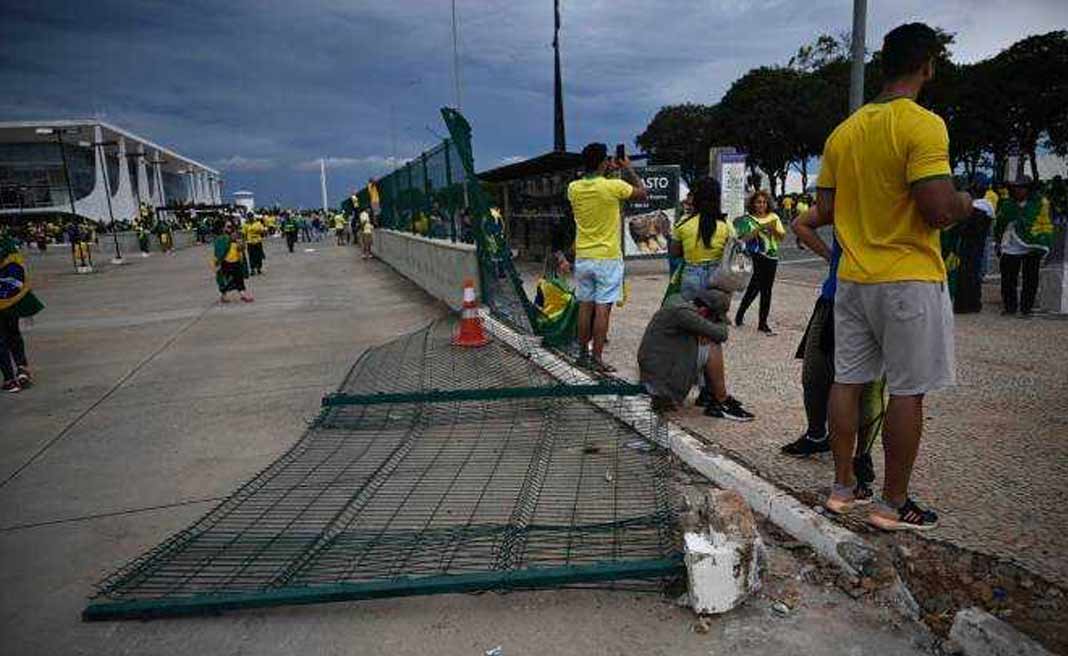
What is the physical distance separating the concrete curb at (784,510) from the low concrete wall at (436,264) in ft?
16.1

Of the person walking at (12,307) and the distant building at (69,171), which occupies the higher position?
the distant building at (69,171)

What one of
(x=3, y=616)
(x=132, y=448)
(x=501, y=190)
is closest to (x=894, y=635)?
(x=3, y=616)

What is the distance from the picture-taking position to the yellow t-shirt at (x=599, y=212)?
5.46 meters

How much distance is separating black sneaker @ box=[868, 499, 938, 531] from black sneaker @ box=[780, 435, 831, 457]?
0.82m

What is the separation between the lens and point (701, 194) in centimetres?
506

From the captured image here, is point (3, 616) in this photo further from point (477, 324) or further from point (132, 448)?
point (477, 324)

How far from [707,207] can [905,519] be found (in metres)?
2.88

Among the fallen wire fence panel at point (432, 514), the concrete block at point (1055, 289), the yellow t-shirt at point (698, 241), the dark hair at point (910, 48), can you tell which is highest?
the dark hair at point (910, 48)

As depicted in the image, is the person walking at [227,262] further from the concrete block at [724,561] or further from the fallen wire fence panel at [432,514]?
the concrete block at [724,561]

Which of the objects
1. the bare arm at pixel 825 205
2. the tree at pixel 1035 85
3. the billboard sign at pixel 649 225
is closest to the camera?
the bare arm at pixel 825 205

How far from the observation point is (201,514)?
3.55 metres

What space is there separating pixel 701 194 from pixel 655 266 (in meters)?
10.5

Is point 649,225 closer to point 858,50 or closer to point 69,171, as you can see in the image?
point 858,50

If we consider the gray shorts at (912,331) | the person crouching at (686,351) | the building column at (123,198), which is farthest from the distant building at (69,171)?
the gray shorts at (912,331)
